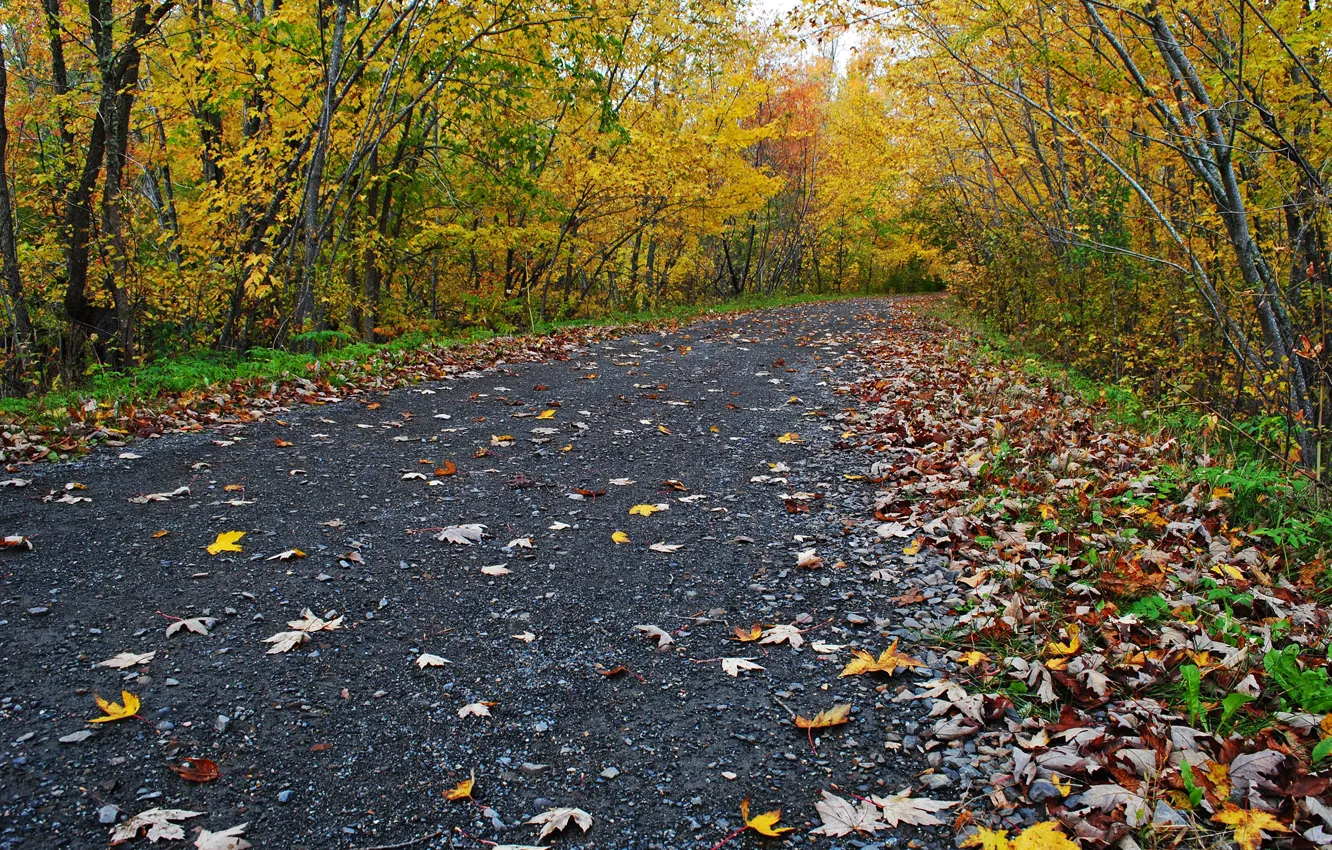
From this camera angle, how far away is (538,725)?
Answer: 233 centimetres

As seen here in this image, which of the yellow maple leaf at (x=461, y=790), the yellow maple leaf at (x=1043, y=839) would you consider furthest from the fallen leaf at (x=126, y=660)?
the yellow maple leaf at (x=1043, y=839)

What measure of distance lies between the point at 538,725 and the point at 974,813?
1292 millimetres

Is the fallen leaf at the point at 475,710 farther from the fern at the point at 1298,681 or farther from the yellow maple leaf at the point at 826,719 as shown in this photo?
the fern at the point at 1298,681

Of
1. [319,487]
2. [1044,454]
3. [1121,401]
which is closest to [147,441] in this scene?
[319,487]

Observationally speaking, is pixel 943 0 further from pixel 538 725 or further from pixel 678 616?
pixel 538 725

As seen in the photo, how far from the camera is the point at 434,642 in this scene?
2.76 meters

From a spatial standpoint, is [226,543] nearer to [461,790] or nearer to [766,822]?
[461,790]

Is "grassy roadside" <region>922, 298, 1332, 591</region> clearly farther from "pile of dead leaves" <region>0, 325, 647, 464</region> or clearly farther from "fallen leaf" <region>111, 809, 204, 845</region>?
"pile of dead leaves" <region>0, 325, 647, 464</region>

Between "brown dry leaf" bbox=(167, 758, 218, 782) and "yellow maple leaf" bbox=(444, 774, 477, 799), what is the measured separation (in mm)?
640

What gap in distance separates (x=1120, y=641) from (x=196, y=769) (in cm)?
301

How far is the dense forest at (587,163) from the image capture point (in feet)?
17.1

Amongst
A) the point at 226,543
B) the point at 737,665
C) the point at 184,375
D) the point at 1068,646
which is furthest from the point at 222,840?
the point at 184,375

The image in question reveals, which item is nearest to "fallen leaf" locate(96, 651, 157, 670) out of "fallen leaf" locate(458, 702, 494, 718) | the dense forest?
"fallen leaf" locate(458, 702, 494, 718)

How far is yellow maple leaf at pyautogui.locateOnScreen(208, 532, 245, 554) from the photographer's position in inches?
130
